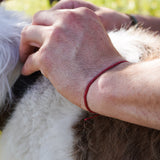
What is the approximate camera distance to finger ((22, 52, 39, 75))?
2.86 feet

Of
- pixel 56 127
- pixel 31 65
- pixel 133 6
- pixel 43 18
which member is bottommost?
pixel 133 6

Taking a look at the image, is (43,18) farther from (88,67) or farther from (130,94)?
(130,94)

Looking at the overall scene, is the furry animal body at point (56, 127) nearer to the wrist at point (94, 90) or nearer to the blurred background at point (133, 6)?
the wrist at point (94, 90)

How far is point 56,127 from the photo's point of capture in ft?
2.96

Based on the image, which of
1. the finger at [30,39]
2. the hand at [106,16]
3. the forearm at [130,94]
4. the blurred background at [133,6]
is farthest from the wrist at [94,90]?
the blurred background at [133,6]

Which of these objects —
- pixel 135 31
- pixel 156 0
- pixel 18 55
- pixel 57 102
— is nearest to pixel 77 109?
pixel 57 102

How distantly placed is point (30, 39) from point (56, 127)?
0.32 metres

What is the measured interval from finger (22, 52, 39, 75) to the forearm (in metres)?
0.24

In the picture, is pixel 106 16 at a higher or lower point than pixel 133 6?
higher

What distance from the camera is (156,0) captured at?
2.81 metres

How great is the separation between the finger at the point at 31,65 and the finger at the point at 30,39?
42mm

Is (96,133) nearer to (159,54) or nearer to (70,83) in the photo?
(70,83)

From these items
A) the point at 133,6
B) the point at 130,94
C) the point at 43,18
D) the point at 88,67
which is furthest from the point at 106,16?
the point at 133,6

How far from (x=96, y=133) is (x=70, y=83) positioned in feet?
0.71
